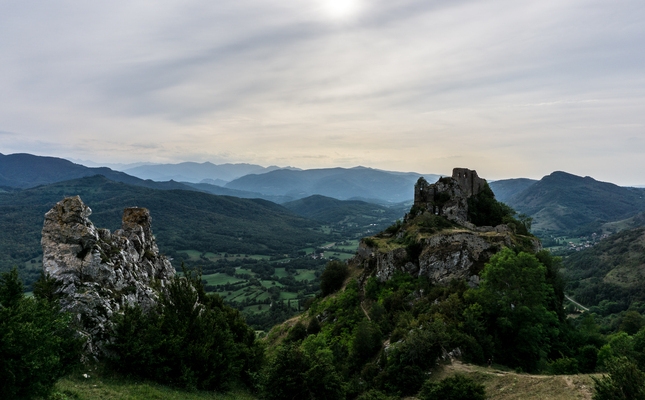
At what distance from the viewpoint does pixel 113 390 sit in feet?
51.1

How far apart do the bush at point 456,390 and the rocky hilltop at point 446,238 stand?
17.7 meters

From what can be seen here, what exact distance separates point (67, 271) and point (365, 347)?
1002 inches

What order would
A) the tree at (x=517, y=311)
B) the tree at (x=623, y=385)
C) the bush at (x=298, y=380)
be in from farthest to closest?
the tree at (x=517, y=311)
the bush at (x=298, y=380)
the tree at (x=623, y=385)

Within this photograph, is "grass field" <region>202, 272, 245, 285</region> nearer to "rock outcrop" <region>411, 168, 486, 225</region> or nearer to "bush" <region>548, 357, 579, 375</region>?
"rock outcrop" <region>411, 168, 486, 225</region>

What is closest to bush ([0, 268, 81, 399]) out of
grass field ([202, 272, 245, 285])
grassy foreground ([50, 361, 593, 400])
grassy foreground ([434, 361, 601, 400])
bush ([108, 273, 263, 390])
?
grassy foreground ([50, 361, 593, 400])

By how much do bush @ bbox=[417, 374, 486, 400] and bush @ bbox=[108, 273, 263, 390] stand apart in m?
12.8

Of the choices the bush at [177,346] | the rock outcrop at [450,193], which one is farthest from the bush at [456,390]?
the rock outcrop at [450,193]

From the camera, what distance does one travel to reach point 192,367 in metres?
19.6

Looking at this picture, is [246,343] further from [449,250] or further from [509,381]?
[449,250]

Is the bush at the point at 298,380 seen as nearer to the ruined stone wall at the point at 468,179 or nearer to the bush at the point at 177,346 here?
the bush at the point at 177,346

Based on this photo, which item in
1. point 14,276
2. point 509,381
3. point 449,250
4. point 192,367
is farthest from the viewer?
point 449,250

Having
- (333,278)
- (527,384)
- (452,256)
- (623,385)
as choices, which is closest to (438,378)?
(527,384)

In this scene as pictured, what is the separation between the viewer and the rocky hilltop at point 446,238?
126 ft

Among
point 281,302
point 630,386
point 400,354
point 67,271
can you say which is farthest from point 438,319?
point 281,302
